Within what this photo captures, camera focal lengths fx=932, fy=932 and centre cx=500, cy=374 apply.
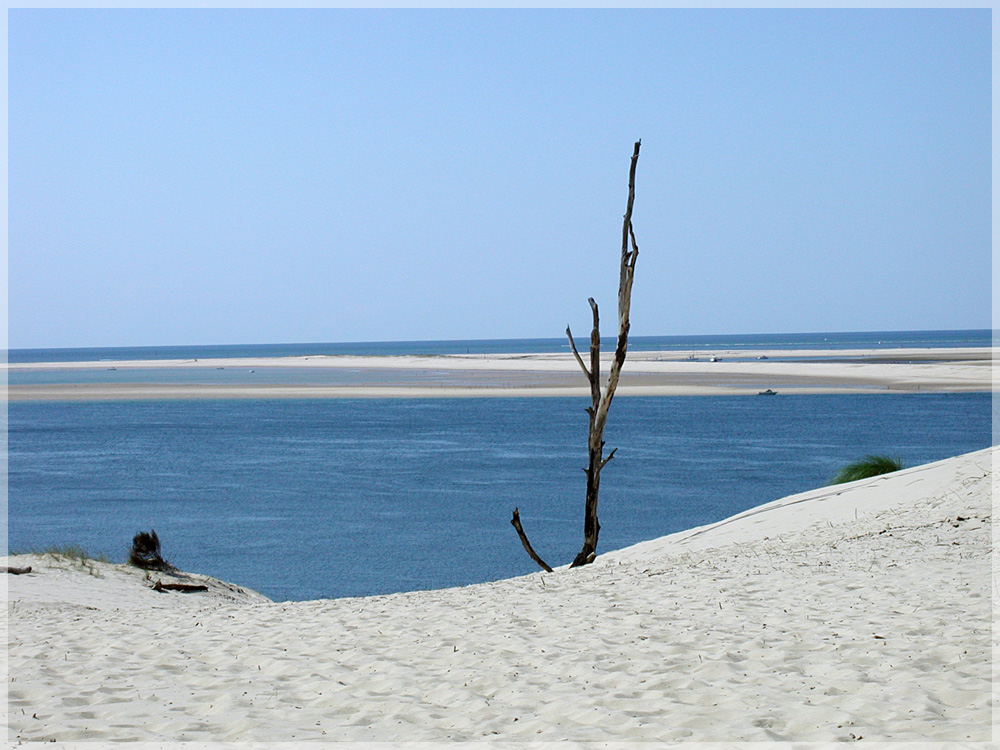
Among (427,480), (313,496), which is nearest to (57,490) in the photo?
(313,496)

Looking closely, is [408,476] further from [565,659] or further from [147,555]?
[565,659]

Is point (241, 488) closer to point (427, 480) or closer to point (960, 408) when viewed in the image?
point (427, 480)

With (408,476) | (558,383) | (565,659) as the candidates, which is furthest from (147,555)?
(558,383)

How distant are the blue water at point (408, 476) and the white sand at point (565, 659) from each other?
488 cm

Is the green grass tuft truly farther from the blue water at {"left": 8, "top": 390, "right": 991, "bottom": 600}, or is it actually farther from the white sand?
the white sand

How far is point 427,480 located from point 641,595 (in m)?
14.7

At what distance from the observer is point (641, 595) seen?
27.6 feet

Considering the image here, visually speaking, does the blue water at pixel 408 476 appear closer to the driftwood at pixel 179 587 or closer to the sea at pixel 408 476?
the sea at pixel 408 476

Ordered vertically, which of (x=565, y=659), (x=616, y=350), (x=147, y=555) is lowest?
(x=147, y=555)

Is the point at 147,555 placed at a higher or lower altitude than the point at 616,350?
lower

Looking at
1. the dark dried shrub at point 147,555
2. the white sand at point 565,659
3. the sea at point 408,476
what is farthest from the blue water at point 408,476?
the white sand at point 565,659

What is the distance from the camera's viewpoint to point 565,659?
638cm

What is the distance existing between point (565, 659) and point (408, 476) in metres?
17.3

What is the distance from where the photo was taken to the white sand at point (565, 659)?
5.16 meters
